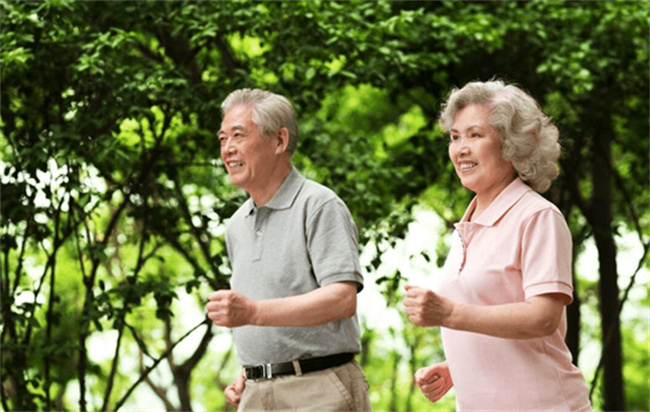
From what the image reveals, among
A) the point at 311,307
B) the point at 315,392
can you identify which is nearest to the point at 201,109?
the point at 315,392

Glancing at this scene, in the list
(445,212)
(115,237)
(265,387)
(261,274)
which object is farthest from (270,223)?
(445,212)

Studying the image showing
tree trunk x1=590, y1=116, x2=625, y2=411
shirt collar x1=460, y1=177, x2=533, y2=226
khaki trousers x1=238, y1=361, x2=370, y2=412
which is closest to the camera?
shirt collar x1=460, y1=177, x2=533, y2=226

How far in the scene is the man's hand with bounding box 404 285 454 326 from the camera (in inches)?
87.6

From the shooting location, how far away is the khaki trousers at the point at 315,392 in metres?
2.92

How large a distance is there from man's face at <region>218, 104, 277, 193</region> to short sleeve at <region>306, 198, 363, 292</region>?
280mm

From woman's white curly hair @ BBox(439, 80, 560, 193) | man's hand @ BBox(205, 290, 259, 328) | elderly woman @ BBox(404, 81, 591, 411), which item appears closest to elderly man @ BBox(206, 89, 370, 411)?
man's hand @ BBox(205, 290, 259, 328)

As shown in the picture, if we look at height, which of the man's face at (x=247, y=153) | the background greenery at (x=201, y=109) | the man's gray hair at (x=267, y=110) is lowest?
the man's face at (x=247, y=153)

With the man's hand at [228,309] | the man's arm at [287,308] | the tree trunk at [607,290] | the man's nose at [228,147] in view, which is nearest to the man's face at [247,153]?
the man's nose at [228,147]

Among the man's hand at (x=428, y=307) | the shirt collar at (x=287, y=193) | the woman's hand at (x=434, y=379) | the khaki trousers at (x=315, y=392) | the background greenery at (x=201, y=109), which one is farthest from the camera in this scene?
the background greenery at (x=201, y=109)

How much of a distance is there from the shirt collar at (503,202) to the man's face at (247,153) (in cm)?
84

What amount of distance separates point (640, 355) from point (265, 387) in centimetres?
1373

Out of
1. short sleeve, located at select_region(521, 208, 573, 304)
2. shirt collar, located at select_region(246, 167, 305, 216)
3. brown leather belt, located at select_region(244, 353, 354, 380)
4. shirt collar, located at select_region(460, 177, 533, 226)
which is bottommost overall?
brown leather belt, located at select_region(244, 353, 354, 380)

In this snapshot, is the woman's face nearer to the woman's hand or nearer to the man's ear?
the woman's hand

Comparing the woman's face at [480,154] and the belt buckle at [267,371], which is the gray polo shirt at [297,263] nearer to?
the belt buckle at [267,371]
